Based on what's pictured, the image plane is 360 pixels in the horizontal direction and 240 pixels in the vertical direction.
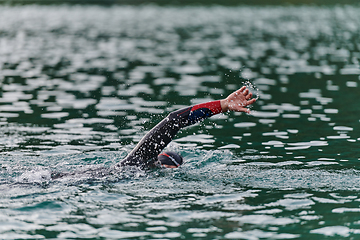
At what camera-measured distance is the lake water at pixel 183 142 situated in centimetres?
908

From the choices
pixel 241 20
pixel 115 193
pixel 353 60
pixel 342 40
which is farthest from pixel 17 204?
pixel 241 20

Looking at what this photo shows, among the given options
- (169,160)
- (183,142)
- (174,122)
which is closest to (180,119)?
(174,122)

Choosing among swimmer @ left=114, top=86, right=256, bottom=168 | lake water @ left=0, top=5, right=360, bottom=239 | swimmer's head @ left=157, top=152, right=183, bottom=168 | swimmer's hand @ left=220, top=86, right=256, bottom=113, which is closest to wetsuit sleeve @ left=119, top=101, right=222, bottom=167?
swimmer @ left=114, top=86, right=256, bottom=168

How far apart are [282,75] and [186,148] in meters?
14.0

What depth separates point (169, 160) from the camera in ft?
38.5

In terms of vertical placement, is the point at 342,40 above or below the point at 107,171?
above

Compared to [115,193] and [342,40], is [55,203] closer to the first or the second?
[115,193]

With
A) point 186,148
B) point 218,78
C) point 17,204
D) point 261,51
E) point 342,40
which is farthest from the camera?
point 342,40

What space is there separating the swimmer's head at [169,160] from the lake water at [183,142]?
170 millimetres

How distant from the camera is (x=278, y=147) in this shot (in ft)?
47.2

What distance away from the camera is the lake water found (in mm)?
9078

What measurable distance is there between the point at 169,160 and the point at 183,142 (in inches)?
141

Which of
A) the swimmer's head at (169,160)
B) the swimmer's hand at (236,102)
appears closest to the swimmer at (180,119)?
the swimmer's hand at (236,102)

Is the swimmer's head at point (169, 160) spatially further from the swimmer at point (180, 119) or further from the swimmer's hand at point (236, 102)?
the swimmer's hand at point (236, 102)
